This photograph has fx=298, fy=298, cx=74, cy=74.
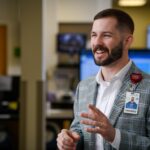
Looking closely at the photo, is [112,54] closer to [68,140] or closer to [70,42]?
[68,140]

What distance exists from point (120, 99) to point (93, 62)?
4.89 feet

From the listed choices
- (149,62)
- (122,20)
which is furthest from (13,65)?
(122,20)

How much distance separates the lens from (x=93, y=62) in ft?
8.74

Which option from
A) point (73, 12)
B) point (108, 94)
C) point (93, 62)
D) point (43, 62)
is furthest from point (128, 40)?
point (73, 12)

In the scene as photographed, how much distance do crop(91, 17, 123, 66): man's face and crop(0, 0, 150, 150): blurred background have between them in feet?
3.62

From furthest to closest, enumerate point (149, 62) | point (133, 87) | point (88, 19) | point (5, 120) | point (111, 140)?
point (88, 19) → point (5, 120) → point (149, 62) → point (133, 87) → point (111, 140)

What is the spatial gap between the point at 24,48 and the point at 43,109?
64cm

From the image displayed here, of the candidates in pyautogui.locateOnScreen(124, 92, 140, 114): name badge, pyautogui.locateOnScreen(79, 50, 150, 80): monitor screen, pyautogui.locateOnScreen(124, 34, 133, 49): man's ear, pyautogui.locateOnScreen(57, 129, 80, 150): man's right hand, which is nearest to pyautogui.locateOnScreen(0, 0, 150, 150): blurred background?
pyautogui.locateOnScreen(79, 50, 150, 80): monitor screen

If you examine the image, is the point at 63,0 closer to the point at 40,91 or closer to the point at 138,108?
the point at 40,91

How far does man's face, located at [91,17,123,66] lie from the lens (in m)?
1.17

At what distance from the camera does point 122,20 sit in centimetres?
118

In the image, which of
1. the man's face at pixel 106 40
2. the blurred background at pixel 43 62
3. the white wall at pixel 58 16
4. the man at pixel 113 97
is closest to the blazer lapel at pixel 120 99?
the man at pixel 113 97

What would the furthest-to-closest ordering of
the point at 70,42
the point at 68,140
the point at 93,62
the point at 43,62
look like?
the point at 70,42 < the point at 43,62 < the point at 93,62 < the point at 68,140

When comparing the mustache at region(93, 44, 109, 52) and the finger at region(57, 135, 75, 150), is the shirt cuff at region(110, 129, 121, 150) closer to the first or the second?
the finger at region(57, 135, 75, 150)
